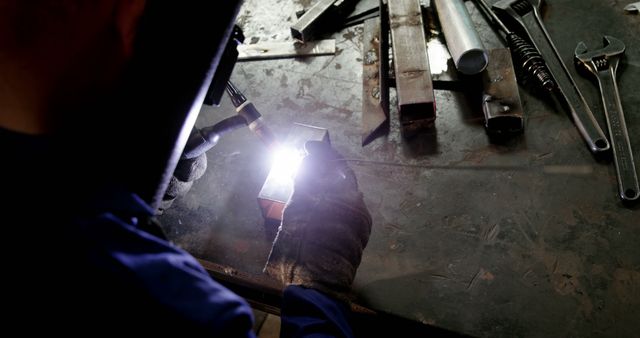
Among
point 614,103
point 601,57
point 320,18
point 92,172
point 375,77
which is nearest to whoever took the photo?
point 92,172

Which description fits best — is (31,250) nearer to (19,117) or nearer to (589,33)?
(19,117)

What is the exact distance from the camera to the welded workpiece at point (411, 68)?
1.83 m

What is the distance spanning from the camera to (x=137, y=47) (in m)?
0.88

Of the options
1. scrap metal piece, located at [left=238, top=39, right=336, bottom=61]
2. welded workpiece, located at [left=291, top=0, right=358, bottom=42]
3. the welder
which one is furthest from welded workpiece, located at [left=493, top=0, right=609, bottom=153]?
the welder

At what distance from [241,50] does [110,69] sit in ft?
5.30

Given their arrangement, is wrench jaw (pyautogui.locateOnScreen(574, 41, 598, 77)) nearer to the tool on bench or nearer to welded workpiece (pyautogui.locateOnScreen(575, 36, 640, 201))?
welded workpiece (pyautogui.locateOnScreen(575, 36, 640, 201))

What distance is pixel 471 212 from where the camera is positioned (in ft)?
5.30

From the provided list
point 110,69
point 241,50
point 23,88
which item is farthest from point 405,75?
point 23,88

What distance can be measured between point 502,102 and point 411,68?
0.43 m

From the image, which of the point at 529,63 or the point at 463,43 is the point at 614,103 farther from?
the point at 463,43

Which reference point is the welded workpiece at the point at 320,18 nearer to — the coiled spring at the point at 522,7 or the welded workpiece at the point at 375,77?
the welded workpiece at the point at 375,77

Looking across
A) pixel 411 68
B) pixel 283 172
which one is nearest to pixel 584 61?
pixel 411 68

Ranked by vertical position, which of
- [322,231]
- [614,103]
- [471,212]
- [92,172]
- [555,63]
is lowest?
[471,212]

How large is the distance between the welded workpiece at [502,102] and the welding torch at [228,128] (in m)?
0.95
